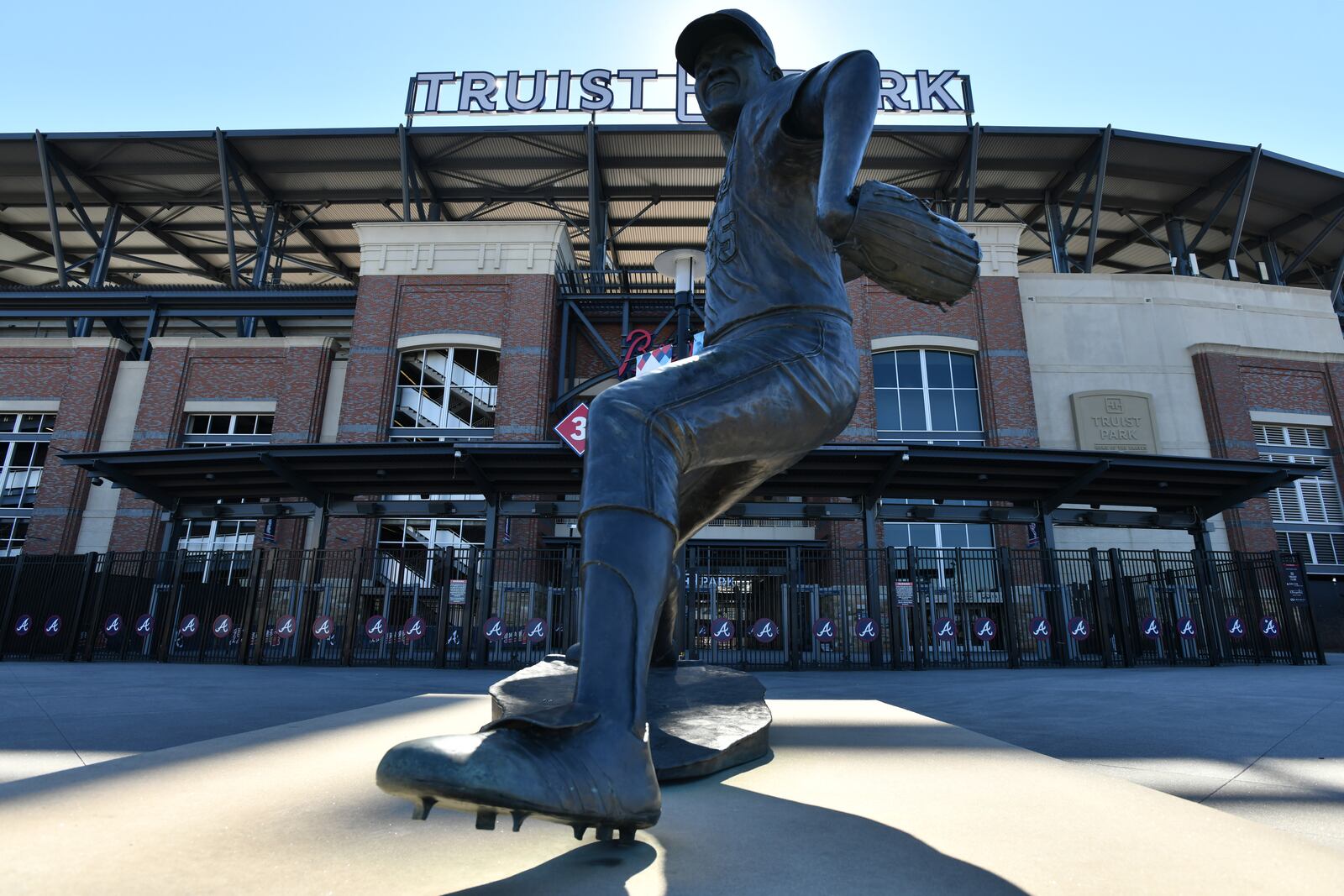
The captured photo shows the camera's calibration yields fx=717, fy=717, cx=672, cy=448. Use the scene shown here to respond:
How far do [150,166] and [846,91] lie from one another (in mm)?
30664

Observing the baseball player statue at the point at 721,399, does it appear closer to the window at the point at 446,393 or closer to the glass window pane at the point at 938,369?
the window at the point at 446,393

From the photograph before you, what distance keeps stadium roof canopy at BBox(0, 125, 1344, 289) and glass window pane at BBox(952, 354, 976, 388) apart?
566 centimetres

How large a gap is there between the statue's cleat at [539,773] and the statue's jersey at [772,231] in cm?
125

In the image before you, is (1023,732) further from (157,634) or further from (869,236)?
(157,634)

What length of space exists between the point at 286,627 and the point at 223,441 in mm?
13437

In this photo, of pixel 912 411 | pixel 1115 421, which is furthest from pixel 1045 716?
pixel 1115 421

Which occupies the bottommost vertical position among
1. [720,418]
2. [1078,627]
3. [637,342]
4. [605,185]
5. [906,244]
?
[1078,627]

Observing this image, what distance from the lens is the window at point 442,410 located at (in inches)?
786

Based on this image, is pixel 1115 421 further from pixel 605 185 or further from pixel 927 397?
pixel 605 185

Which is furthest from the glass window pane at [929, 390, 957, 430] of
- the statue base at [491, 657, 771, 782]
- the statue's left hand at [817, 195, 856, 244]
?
the statue's left hand at [817, 195, 856, 244]

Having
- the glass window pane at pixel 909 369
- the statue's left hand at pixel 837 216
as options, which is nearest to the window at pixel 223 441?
the glass window pane at pixel 909 369

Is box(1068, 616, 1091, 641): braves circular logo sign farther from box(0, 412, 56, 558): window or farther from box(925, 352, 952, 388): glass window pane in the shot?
box(0, 412, 56, 558): window

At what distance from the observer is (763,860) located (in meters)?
1.20

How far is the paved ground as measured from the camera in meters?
2.20
